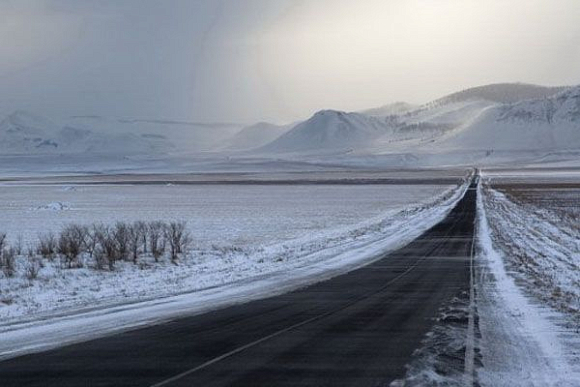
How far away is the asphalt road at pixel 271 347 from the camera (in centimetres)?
859

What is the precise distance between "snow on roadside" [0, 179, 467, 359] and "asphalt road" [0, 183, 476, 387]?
2.81 feet

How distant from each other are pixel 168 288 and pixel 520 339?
354 inches

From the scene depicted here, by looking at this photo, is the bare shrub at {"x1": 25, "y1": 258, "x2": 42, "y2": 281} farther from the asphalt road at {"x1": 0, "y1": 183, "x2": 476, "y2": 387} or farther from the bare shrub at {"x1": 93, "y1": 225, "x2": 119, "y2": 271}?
the asphalt road at {"x1": 0, "y1": 183, "x2": 476, "y2": 387}

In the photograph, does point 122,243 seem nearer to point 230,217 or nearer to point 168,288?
point 168,288

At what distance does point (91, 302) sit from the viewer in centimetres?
1519

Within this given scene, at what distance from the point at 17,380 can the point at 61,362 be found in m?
0.94

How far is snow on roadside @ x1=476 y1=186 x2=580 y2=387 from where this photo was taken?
28.2ft

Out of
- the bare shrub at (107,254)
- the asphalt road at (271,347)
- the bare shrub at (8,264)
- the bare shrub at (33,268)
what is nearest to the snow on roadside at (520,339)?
the asphalt road at (271,347)

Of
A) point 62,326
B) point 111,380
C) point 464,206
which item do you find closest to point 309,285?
point 62,326

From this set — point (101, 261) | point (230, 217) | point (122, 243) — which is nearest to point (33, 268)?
point (101, 261)

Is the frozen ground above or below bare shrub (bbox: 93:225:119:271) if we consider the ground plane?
below

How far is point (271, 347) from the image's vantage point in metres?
10.3

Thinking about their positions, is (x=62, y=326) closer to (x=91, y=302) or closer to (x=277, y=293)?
(x=91, y=302)

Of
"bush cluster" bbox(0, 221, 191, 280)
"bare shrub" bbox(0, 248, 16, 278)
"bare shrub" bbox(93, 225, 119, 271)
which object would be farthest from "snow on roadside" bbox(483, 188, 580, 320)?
"bare shrub" bbox(0, 248, 16, 278)
